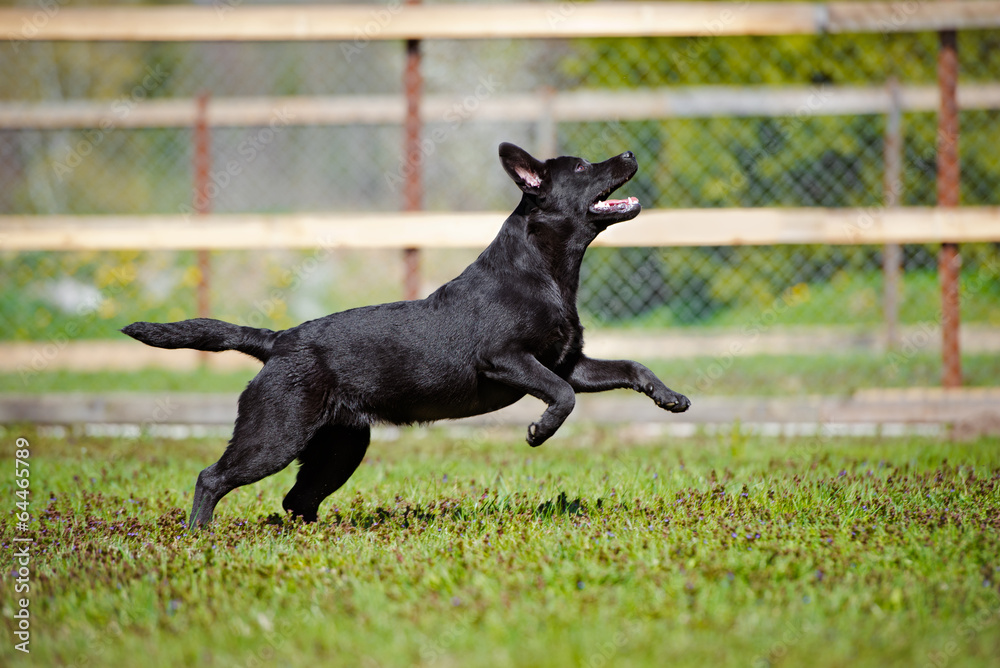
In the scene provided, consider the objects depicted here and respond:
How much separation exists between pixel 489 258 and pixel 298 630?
1940 mm

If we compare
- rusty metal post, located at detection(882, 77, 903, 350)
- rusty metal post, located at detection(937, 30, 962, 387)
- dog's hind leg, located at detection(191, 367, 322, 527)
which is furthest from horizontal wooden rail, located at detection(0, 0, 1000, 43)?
dog's hind leg, located at detection(191, 367, 322, 527)

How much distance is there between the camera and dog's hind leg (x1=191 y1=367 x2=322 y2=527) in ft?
11.5

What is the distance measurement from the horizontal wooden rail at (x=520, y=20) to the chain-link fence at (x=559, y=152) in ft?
2.82

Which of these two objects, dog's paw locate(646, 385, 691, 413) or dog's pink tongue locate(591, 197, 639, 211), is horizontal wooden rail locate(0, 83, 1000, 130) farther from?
dog's paw locate(646, 385, 691, 413)

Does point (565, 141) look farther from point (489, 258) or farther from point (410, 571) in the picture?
point (410, 571)

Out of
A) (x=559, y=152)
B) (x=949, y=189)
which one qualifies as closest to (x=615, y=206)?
(x=949, y=189)

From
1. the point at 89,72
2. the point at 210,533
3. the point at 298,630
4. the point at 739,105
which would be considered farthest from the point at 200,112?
the point at 89,72

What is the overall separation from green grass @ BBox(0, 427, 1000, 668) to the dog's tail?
67 cm

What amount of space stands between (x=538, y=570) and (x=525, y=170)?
6.15 ft

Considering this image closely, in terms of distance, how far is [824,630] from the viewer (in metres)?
2.28

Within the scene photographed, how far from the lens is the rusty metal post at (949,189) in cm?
590
